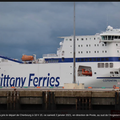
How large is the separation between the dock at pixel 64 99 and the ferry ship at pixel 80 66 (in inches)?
793

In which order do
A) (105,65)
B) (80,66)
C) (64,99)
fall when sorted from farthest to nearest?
1. (80,66)
2. (105,65)
3. (64,99)

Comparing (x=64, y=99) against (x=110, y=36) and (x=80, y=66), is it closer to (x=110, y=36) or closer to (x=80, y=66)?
(x=80, y=66)

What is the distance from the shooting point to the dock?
83.1ft

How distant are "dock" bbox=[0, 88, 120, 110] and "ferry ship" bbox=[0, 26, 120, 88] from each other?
66.1 feet

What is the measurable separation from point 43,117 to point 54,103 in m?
2.87

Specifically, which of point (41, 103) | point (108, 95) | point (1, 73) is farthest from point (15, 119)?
point (1, 73)

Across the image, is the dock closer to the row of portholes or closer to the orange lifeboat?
the row of portholes

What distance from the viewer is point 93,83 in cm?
4600

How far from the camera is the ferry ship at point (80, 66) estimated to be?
150 ft

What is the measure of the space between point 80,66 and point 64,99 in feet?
70.4

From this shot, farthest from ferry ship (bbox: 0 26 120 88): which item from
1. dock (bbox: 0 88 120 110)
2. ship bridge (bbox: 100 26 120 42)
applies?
dock (bbox: 0 88 120 110)

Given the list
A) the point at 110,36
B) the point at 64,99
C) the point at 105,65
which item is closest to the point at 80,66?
the point at 105,65

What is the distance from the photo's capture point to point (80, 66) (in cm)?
4684

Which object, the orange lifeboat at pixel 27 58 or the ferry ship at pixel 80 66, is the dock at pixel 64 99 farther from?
the orange lifeboat at pixel 27 58
